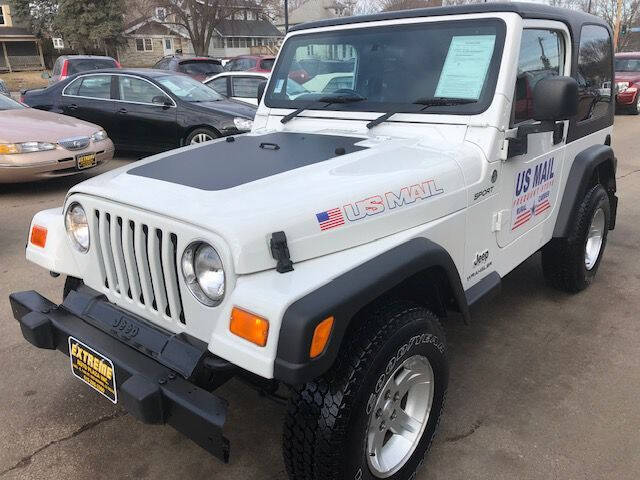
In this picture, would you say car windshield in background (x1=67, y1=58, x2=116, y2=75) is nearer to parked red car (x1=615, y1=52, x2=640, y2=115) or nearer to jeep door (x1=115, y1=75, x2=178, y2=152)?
jeep door (x1=115, y1=75, x2=178, y2=152)

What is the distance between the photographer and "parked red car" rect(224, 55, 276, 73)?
1442 centimetres

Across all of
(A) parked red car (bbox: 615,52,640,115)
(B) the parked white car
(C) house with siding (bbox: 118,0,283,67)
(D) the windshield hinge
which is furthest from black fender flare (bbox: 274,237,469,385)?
(C) house with siding (bbox: 118,0,283,67)

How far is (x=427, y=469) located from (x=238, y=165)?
1622mm

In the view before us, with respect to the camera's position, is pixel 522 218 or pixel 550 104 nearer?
pixel 550 104

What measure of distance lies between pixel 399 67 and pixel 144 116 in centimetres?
650

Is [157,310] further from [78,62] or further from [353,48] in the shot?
[78,62]

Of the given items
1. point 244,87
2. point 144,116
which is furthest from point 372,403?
point 244,87

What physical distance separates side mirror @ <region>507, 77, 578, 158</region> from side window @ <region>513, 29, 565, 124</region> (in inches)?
4.7

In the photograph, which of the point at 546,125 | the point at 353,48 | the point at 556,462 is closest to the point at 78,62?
the point at 353,48

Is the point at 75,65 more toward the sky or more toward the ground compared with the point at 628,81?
more toward the sky

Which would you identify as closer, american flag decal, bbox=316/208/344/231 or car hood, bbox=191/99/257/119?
american flag decal, bbox=316/208/344/231

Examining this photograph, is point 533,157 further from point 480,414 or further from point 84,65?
point 84,65

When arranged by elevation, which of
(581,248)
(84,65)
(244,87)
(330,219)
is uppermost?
(330,219)

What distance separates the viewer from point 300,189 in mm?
2223
